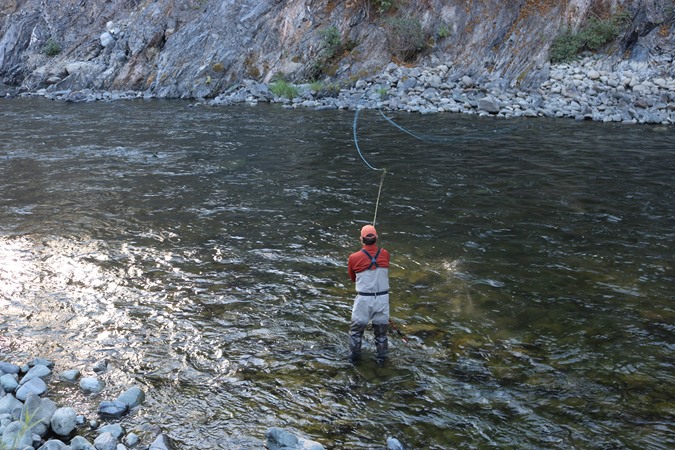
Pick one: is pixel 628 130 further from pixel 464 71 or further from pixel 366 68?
pixel 366 68

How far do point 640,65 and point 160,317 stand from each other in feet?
80.8

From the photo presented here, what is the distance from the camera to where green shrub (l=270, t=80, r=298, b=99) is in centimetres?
2878

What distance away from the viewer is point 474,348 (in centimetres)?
727

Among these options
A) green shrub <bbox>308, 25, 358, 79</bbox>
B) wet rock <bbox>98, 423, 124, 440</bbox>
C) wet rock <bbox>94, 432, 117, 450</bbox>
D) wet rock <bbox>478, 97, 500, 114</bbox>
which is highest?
green shrub <bbox>308, 25, 358, 79</bbox>

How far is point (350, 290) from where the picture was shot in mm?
8906

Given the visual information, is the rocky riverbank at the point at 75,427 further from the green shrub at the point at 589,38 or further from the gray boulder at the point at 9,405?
the green shrub at the point at 589,38

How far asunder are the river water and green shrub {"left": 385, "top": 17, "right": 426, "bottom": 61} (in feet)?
47.4

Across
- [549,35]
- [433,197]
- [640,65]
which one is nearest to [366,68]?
[549,35]

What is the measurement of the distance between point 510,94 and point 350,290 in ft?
63.2

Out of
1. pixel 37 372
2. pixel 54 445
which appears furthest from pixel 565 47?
pixel 54 445

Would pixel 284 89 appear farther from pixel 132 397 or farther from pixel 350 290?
pixel 132 397

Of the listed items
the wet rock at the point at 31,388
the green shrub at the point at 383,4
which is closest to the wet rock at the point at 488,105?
the green shrub at the point at 383,4

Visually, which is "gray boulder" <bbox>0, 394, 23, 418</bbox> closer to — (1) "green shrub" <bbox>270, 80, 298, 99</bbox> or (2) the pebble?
(2) the pebble

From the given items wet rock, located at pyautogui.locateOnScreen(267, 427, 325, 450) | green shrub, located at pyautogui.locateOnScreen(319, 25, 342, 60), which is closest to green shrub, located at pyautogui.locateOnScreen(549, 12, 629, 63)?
green shrub, located at pyautogui.locateOnScreen(319, 25, 342, 60)
